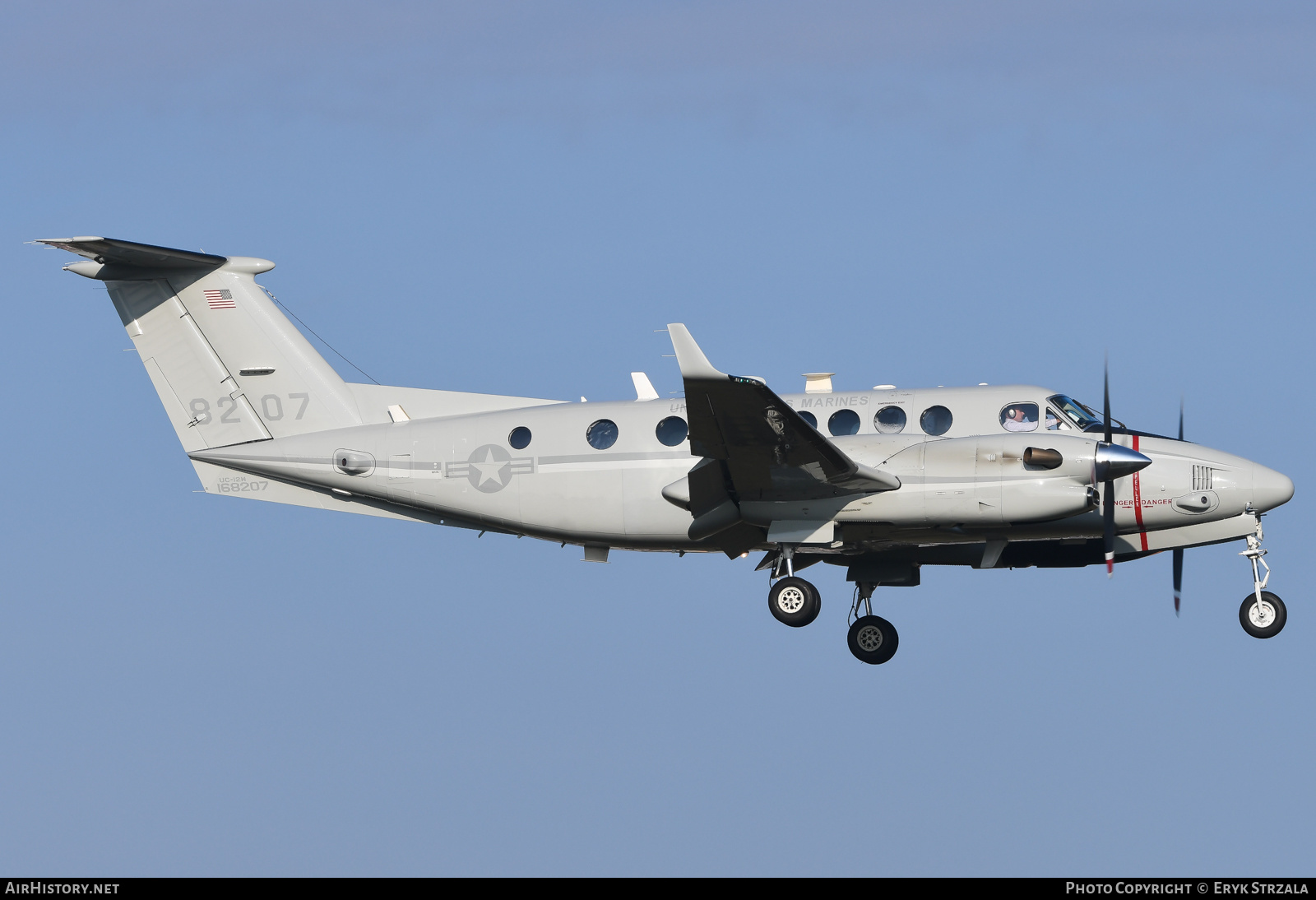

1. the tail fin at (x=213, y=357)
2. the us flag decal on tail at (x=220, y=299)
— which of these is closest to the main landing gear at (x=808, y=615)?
the tail fin at (x=213, y=357)

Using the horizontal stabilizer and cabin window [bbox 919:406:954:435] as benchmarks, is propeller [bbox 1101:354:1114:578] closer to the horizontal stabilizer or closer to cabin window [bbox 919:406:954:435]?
cabin window [bbox 919:406:954:435]

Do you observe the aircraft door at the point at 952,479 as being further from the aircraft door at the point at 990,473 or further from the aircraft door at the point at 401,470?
the aircraft door at the point at 401,470

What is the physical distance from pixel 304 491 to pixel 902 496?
8808 millimetres

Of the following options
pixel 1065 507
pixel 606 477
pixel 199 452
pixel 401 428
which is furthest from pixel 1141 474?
pixel 199 452

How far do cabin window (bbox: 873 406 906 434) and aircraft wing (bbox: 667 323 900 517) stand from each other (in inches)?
35.7

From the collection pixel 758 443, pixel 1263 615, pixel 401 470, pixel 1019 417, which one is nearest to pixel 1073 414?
pixel 1019 417

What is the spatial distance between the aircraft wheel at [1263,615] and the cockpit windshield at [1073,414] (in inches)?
118

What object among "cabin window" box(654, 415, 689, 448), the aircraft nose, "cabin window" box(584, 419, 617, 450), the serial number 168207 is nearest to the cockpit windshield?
the aircraft nose

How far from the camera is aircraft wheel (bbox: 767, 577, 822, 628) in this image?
2048 cm

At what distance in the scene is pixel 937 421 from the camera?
20.5 meters

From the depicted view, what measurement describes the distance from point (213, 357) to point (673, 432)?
7.34 meters

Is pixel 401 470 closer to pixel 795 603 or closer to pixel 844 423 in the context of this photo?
pixel 795 603

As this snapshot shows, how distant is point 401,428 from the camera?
885 inches

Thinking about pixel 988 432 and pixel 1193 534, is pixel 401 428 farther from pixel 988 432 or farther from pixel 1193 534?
pixel 1193 534
